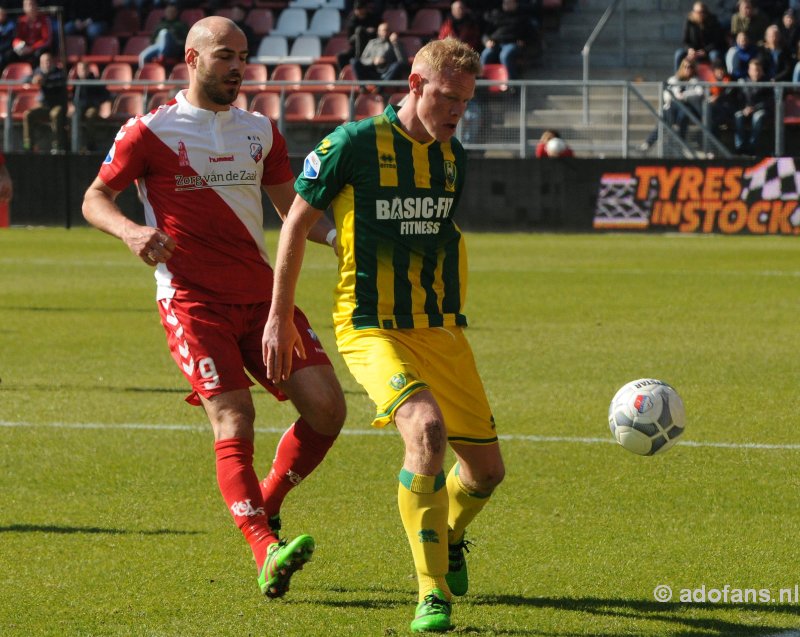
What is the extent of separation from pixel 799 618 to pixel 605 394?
15.9ft

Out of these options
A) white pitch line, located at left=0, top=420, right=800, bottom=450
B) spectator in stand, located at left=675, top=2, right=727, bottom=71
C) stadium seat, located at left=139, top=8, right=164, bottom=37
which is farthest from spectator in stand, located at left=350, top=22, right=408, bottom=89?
white pitch line, located at left=0, top=420, right=800, bottom=450

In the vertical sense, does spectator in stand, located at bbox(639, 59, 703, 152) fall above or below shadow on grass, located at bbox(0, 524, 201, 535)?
above

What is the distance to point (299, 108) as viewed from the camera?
25203 millimetres

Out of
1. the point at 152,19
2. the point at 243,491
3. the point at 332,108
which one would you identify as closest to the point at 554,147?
the point at 332,108

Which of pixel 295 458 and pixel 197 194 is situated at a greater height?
pixel 197 194

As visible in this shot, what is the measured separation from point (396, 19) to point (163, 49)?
15.8 ft

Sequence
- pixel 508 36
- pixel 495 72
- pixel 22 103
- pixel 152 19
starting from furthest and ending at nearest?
pixel 152 19 < pixel 508 36 < pixel 495 72 < pixel 22 103

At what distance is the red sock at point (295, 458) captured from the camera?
5625 mm

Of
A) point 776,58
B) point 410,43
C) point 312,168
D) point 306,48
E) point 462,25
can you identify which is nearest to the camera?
point 312,168

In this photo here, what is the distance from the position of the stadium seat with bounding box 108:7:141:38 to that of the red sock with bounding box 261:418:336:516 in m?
26.8

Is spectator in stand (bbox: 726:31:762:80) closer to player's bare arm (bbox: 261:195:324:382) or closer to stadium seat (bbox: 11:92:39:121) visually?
stadium seat (bbox: 11:92:39:121)

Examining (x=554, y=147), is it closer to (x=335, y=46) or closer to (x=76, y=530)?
(x=335, y=46)

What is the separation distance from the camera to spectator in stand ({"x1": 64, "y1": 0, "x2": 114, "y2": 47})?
30922 mm

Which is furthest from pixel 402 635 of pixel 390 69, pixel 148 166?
pixel 390 69
